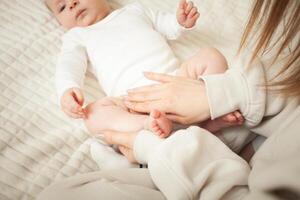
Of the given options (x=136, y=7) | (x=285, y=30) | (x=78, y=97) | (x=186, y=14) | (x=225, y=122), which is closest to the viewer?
(x=285, y=30)

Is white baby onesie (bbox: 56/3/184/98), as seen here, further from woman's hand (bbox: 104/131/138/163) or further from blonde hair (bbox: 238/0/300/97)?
blonde hair (bbox: 238/0/300/97)

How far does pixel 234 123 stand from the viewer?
701 mm

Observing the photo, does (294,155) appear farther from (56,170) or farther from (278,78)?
(56,170)

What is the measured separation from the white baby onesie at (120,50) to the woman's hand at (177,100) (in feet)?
0.42

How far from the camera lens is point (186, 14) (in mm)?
945

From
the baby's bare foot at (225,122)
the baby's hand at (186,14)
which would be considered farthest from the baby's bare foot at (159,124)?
the baby's hand at (186,14)

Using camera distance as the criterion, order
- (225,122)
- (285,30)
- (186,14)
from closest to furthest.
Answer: (285,30) → (225,122) → (186,14)

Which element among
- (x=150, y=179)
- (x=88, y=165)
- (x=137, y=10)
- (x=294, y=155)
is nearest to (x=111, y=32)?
(x=137, y=10)

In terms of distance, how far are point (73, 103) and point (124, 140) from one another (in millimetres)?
168

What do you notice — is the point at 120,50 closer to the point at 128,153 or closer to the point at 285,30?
the point at 128,153

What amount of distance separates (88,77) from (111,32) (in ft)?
0.50

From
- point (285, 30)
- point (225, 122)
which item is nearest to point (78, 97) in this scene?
point (225, 122)

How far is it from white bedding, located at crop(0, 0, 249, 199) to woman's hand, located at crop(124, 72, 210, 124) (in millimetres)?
186

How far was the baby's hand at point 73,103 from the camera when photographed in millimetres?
804
